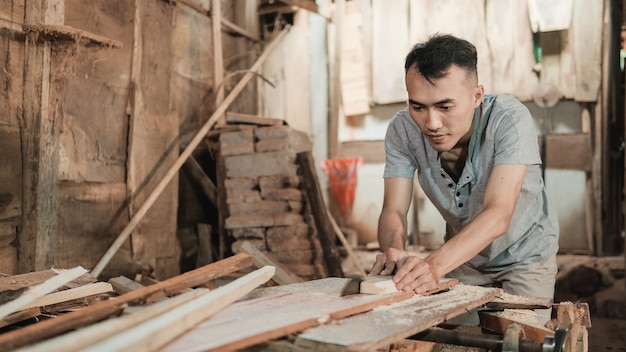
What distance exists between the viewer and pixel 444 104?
2.39 m

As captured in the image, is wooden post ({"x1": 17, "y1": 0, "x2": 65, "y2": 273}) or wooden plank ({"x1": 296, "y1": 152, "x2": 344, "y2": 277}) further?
wooden plank ({"x1": 296, "y1": 152, "x2": 344, "y2": 277})

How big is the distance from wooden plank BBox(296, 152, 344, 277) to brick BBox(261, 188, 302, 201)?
0.36 feet

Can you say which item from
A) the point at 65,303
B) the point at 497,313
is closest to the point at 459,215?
the point at 497,313

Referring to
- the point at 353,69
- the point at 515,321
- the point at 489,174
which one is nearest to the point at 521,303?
the point at 515,321

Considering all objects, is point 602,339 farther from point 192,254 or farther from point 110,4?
point 110,4

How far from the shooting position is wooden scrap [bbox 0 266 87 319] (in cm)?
149

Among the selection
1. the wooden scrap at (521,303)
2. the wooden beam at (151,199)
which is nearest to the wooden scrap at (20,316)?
the wooden scrap at (521,303)

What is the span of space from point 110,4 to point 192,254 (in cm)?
269

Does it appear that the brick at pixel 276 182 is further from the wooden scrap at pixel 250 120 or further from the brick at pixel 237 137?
the wooden scrap at pixel 250 120

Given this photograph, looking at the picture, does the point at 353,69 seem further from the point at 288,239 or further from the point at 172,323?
the point at 172,323

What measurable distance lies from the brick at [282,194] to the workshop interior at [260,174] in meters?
0.02

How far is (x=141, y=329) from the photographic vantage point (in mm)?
1185

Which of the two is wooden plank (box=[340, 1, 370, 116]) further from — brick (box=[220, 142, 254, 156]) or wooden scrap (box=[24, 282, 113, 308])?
wooden scrap (box=[24, 282, 113, 308])

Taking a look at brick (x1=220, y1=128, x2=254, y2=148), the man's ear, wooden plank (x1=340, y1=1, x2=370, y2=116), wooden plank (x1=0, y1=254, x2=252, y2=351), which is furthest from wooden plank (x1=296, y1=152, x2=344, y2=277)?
wooden plank (x1=0, y1=254, x2=252, y2=351)
